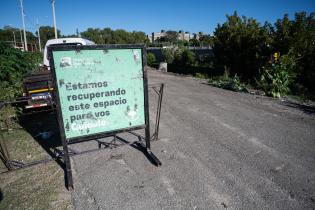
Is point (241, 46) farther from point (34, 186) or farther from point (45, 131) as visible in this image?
point (34, 186)

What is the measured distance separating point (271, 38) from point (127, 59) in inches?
403

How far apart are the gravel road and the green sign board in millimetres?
756

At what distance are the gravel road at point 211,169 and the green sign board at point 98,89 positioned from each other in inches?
29.8

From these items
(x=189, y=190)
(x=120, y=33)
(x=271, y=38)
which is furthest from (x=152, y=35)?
(x=189, y=190)

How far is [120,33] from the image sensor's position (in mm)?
102062

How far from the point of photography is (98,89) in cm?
339

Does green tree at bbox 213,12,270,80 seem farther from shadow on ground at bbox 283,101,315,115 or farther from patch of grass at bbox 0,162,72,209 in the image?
patch of grass at bbox 0,162,72,209

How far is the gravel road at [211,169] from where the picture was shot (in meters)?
2.95

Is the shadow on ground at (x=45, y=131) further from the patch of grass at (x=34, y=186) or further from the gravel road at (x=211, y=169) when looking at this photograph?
the gravel road at (x=211, y=169)

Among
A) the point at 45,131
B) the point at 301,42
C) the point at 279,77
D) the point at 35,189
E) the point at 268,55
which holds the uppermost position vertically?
the point at 301,42

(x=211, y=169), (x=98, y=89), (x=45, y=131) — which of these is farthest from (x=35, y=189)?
(x=211, y=169)

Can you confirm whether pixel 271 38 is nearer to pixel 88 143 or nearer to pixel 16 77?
pixel 88 143

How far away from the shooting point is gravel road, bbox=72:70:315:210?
295cm

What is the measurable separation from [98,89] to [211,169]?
211 centimetres
